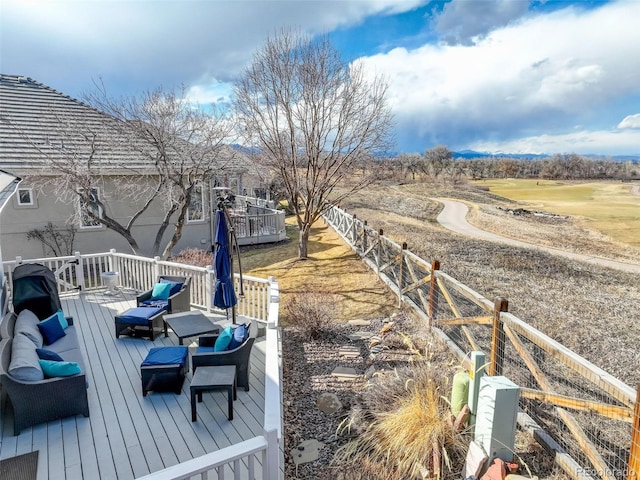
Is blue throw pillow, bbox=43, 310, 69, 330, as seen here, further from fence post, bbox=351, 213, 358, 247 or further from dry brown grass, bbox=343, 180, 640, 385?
fence post, bbox=351, 213, 358, 247

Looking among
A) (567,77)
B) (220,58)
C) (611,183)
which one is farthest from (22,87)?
(611,183)

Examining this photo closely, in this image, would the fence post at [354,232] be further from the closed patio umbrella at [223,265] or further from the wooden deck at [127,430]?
the wooden deck at [127,430]

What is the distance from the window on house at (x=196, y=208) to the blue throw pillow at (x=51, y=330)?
8.94 m

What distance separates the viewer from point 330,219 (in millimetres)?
20422

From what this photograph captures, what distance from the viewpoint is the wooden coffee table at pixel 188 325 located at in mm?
6113

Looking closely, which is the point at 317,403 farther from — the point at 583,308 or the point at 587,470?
the point at 583,308

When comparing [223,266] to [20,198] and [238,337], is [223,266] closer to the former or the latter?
[238,337]

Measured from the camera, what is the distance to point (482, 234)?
81.9 ft

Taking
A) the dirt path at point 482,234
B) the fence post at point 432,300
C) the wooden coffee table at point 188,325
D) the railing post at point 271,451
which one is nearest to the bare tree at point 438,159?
the dirt path at point 482,234

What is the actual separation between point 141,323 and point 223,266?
189 centimetres

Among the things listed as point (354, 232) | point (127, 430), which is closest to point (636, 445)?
point (127, 430)

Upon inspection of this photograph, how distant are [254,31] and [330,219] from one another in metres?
10.3

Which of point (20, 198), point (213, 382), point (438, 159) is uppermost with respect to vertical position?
point (438, 159)

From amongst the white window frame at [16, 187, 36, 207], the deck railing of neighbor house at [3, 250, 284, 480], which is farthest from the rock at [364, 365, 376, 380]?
the white window frame at [16, 187, 36, 207]
